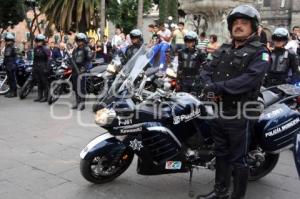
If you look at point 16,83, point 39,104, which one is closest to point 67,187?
point 39,104

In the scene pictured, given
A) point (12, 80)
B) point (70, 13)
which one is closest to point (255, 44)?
point (12, 80)

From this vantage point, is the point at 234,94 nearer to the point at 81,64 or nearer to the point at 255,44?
the point at 255,44

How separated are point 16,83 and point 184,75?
215 inches

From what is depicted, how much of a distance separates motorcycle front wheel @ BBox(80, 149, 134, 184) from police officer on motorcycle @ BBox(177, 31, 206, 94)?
330 cm

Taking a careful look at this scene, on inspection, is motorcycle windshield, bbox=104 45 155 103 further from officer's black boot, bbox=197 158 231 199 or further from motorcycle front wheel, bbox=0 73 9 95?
motorcycle front wheel, bbox=0 73 9 95

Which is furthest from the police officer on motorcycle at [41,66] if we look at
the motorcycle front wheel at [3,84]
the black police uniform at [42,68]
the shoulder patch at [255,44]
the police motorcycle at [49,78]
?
the shoulder patch at [255,44]

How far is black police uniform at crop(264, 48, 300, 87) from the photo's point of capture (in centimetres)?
627

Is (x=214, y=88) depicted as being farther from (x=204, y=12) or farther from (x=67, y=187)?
(x=204, y=12)

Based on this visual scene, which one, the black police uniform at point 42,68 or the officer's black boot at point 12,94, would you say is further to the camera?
the officer's black boot at point 12,94

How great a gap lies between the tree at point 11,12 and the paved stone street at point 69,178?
18279 millimetres

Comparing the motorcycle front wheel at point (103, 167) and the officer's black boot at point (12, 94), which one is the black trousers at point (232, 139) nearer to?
→ the motorcycle front wheel at point (103, 167)

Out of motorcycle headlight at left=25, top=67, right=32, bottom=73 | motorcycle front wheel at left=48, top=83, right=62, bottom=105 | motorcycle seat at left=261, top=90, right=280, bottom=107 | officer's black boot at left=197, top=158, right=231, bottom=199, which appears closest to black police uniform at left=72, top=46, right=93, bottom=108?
motorcycle front wheel at left=48, top=83, right=62, bottom=105

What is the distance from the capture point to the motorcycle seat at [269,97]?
14.6 feet

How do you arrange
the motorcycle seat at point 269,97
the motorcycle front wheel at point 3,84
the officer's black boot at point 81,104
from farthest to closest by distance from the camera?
1. the motorcycle front wheel at point 3,84
2. the officer's black boot at point 81,104
3. the motorcycle seat at point 269,97
